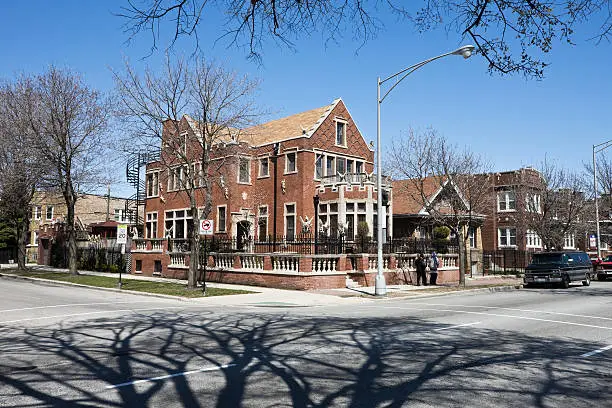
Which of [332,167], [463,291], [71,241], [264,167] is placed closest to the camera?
[463,291]

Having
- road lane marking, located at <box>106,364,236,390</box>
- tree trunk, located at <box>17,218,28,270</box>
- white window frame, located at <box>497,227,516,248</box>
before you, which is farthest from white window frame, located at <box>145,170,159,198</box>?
road lane marking, located at <box>106,364,236,390</box>

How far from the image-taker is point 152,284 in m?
25.5

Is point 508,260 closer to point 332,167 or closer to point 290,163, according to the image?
point 332,167

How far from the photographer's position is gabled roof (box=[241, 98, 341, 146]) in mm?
35938

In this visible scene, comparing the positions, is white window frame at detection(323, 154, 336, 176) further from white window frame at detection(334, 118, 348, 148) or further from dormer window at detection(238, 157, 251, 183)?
dormer window at detection(238, 157, 251, 183)

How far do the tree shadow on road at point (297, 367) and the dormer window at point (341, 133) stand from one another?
89.2 ft

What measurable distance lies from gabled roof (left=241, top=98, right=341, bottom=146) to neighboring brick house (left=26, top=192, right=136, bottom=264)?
16.5m

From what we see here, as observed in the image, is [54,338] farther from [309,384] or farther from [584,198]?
[584,198]

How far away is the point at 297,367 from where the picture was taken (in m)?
7.19

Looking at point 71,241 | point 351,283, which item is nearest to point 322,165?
point 351,283

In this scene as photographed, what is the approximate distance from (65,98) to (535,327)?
28643 mm

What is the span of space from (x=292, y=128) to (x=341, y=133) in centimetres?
372

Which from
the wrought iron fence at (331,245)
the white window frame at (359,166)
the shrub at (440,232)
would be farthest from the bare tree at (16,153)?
the shrub at (440,232)

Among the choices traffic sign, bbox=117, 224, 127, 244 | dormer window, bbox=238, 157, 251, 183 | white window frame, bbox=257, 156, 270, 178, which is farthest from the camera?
white window frame, bbox=257, 156, 270, 178
